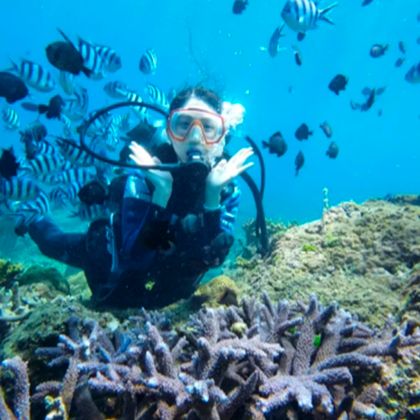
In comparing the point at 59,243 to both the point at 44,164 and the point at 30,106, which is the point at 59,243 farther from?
the point at 30,106

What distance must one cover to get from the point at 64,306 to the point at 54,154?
13.2 ft

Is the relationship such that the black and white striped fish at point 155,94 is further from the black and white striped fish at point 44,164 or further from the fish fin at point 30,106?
the black and white striped fish at point 44,164

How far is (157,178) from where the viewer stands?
382cm

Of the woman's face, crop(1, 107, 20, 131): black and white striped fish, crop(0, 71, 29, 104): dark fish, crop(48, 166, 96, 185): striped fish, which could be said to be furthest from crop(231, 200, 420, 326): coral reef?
crop(1, 107, 20, 131): black and white striped fish

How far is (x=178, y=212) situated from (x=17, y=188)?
3.08 m

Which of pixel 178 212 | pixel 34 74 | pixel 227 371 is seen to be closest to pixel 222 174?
pixel 178 212

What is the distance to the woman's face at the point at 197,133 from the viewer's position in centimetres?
394

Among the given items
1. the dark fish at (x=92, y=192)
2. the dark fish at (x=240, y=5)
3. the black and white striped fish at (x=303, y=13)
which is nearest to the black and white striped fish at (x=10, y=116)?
the dark fish at (x=92, y=192)

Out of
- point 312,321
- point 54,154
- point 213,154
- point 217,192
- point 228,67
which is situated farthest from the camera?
point 228,67

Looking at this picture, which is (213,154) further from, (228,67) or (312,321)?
(228,67)

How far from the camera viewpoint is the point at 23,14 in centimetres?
8262

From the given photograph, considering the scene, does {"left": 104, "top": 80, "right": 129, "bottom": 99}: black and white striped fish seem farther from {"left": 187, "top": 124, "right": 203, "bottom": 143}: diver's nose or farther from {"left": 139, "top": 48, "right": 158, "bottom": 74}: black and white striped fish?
{"left": 187, "top": 124, "right": 203, "bottom": 143}: diver's nose

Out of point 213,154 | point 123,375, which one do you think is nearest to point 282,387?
point 123,375

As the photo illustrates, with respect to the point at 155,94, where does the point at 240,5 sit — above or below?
above
